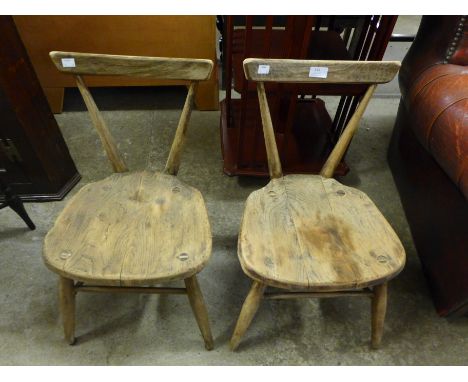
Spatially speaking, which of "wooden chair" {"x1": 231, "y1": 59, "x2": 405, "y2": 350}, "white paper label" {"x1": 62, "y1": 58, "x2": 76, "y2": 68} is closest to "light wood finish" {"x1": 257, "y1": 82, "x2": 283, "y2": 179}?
"wooden chair" {"x1": 231, "y1": 59, "x2": 405, "y2": 350}

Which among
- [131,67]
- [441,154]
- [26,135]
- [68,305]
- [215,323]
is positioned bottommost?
[215,323]

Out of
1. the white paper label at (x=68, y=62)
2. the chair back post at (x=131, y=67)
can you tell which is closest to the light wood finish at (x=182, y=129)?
the chair back post at (x=131, y=67)

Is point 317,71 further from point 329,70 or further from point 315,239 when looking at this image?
point 315,239

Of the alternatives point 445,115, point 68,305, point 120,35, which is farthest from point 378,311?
point 120,35

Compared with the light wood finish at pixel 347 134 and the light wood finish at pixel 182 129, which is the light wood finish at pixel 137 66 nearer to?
the light wood finish at pixel 182 129

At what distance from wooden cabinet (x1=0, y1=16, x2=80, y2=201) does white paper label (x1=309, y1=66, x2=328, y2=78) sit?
92 cm

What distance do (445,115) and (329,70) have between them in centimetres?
38

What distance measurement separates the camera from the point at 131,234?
801mm

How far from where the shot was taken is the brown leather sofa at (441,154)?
928mm

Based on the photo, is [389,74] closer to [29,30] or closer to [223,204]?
[223,204]

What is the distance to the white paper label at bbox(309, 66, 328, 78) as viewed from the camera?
33.8 inches

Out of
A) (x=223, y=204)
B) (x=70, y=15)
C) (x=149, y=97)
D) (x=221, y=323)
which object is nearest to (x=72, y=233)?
(x=221, y=323)

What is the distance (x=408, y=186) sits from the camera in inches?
52.7

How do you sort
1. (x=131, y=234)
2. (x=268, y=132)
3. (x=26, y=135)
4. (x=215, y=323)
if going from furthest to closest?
(x=26, y=135), (x=215, y=323), (x=268, y=132), (x=131, y=234)
